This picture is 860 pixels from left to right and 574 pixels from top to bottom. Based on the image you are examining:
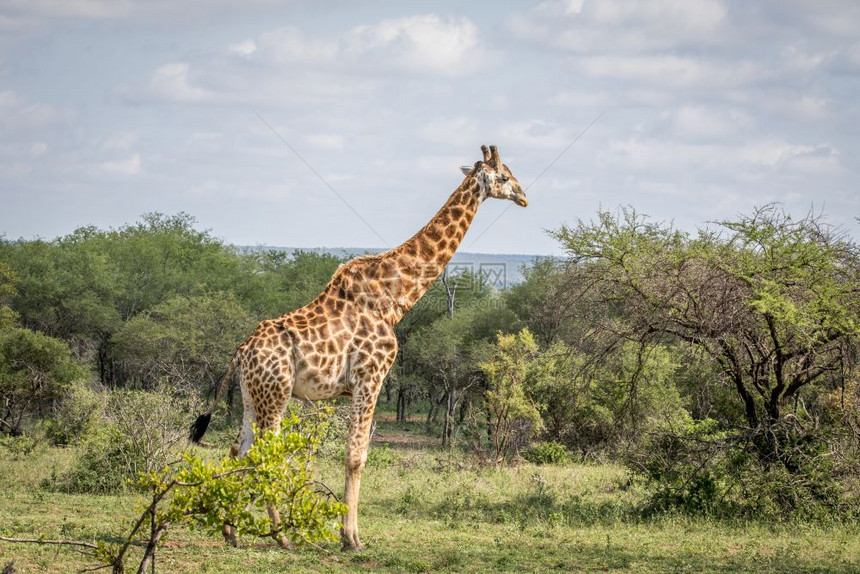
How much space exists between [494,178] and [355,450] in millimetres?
3702

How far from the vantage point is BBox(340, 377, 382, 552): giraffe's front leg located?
34.2 feet

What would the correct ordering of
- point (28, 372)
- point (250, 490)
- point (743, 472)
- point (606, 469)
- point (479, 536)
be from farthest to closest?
point (28, 372) < point (606, 469) < point (743, 472) < point (479, 536) < point (250, 490)

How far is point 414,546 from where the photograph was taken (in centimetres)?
1133

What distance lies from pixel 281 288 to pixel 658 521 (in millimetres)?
38986

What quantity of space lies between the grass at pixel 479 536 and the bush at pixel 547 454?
869cm

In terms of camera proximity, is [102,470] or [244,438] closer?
[244,438]

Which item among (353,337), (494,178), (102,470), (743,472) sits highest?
(494,178)

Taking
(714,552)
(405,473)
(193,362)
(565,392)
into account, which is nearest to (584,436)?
(565,392)

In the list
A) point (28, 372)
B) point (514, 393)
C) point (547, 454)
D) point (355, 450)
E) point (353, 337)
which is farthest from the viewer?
point (28, 372)

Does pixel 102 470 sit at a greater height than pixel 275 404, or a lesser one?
lesser

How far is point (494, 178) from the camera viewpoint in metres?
11.5

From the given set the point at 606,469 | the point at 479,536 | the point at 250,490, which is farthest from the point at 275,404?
the point at 606,469

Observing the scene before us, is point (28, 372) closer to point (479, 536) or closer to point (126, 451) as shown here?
point (126, 451)

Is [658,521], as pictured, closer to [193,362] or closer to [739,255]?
[739,255]
